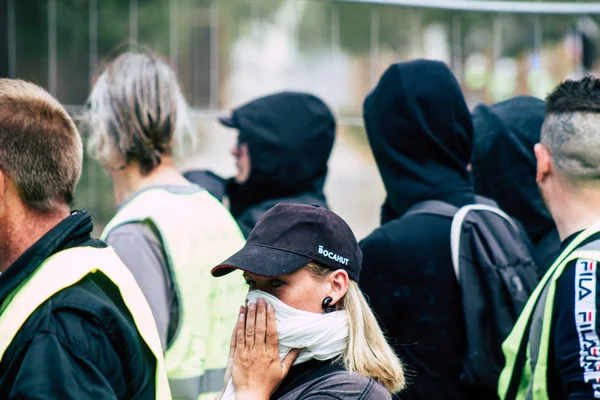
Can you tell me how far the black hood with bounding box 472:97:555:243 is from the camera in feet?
13.0

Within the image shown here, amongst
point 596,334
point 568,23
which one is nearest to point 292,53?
point 568,23

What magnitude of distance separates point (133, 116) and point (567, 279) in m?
1.79

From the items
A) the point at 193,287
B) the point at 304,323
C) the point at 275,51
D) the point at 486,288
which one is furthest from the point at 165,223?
the point at 275,51

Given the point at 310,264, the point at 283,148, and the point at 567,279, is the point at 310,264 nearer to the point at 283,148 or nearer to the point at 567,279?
the point at 567,279

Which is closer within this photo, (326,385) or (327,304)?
(326,385)

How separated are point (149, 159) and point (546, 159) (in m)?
1.55

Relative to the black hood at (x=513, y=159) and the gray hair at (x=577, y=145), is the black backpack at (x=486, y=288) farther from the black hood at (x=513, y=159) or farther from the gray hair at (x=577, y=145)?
the black hood at (x=513, y=159)

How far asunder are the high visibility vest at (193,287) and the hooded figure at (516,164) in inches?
56.7

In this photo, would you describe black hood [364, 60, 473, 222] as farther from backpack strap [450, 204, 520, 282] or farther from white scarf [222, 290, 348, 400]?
white scarf [222, 290, 348, 400]

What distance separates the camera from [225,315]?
3.27 meters

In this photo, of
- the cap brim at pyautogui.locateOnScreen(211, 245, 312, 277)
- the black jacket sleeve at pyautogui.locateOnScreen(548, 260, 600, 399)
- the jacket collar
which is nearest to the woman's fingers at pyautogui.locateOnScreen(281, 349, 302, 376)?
the cap brim at pyautogui.locateOnScreen(211, 245, 312, 277)

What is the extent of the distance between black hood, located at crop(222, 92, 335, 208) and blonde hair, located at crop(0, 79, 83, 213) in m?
2.50

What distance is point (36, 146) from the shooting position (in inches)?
84.3

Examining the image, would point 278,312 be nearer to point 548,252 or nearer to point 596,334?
point 596,334
